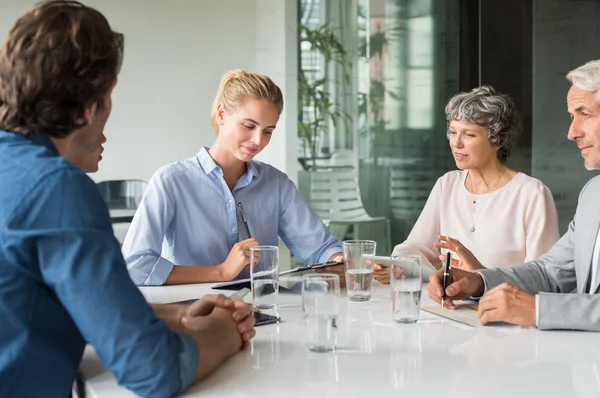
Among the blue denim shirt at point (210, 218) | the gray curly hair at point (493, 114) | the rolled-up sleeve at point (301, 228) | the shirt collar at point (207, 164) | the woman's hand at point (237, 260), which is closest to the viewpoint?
the woman's hand at point (237, 260)

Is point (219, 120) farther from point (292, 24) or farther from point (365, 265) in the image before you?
point (292, 24)

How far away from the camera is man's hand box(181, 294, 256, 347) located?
1.57 metres

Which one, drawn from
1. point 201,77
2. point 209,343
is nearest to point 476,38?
point 201,77

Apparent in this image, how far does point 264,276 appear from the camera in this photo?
6.48 feet

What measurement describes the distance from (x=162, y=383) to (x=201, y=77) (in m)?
4.90

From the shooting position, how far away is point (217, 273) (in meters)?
2.34

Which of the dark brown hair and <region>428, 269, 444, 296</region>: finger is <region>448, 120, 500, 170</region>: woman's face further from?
the dark brown hair

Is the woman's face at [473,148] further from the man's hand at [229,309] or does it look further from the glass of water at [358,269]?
the man's hand at [229,309]

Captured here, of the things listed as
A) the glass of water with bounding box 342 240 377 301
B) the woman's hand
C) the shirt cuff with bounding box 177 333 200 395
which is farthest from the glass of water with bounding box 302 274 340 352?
the woman's hand

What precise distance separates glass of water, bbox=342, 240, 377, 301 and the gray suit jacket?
31 cm

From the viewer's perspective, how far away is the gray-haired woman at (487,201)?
2818 millimetres

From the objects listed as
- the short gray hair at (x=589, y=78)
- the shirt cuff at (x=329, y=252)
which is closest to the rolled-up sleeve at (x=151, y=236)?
the shirt cuff at (x=329, y=252)

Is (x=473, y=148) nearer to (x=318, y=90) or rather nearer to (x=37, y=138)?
(x=37, y=138)

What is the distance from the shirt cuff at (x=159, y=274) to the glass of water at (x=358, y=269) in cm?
55
